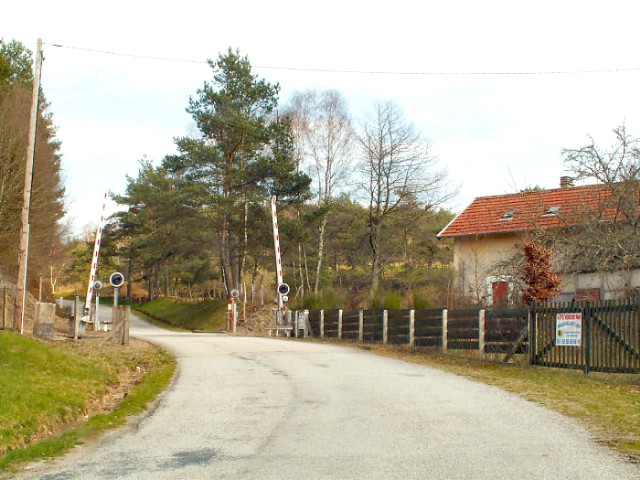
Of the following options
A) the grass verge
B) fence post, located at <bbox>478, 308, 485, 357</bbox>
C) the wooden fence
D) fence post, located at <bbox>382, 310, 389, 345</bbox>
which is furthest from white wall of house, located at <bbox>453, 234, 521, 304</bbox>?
fence post, located at <bbox>478, 308, 485, 357</bbox>

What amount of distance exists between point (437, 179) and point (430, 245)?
767cm

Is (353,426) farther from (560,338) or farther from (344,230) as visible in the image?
(344,230)

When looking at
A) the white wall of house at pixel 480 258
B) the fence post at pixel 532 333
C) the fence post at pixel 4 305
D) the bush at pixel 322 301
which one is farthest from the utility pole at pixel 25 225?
the white wall of house at pixel 480 258

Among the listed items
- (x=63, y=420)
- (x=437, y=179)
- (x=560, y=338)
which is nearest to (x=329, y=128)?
(x=437, y=179)

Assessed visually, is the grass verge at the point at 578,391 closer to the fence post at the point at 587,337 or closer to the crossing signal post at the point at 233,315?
the fence post at the point at 587,337

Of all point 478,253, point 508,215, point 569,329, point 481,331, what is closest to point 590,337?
point 569,329

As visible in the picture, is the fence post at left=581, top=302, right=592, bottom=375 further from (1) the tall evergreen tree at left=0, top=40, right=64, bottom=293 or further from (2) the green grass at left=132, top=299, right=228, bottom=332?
(2) the green grass at left=132, top=299, right=228, bottom=332

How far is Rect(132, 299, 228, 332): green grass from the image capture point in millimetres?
48778

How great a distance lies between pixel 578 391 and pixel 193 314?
4403cm

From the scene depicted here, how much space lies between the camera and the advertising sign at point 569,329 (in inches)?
606

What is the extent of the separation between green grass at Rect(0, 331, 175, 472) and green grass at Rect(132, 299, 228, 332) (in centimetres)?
3095

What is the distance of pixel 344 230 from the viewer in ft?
176

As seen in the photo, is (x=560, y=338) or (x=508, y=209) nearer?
(x=560, y=338)

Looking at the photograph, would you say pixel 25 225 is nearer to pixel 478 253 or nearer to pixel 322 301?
pixel 322 301
